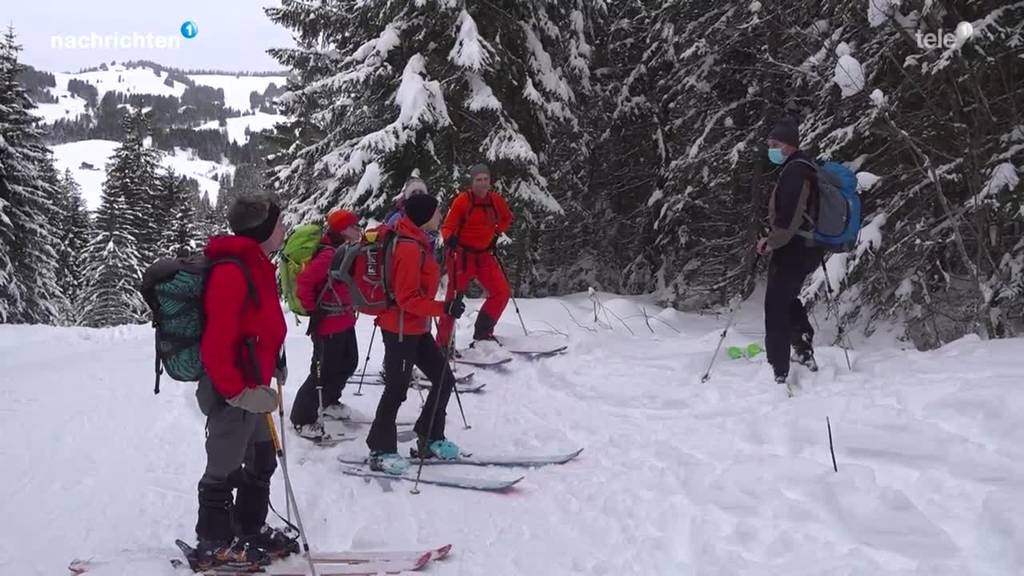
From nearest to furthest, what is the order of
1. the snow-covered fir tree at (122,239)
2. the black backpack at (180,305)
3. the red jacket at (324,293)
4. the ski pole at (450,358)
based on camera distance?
the black backpack at (180,305)
the ski pole at (450,358)
the red jacket at (324,293)
the snow-covered fir tree at (122,239)

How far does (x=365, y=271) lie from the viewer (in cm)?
534

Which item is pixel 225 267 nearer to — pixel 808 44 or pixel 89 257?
pixel 808 44

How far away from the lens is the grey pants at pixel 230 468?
140 inches

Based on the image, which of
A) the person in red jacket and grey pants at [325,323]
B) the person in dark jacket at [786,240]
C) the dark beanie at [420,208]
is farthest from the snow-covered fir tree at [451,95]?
the dark beanie at [420,208]

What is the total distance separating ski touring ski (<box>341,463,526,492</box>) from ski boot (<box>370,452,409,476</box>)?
0.03 meters

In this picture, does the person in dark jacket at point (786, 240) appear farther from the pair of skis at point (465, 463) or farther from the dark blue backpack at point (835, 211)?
the pair of skis at point (465, 463)

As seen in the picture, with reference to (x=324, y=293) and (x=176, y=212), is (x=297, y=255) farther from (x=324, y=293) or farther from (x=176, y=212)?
(x=176, y=212)

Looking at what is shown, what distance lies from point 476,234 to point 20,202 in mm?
25483

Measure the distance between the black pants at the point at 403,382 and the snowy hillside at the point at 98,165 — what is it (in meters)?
153

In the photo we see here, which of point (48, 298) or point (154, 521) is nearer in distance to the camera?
point (154, 521)

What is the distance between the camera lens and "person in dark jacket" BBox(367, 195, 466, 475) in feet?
15.6

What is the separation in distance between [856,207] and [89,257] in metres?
37.3

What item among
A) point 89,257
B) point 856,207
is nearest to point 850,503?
point 856,207

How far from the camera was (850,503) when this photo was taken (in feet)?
12.4
